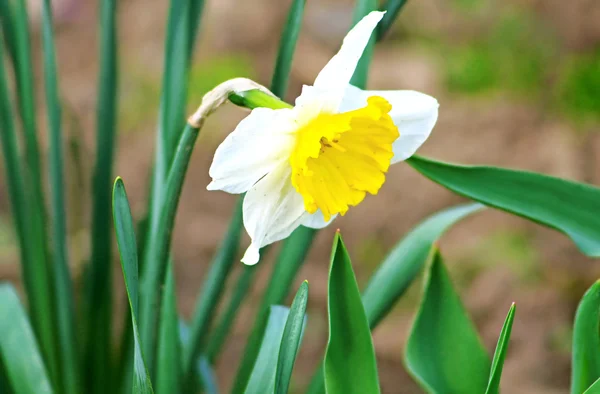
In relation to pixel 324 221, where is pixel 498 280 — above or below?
below

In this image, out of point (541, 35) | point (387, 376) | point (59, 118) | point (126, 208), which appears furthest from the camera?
point (541, 35)

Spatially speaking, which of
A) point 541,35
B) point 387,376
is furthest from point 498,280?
point 541,35

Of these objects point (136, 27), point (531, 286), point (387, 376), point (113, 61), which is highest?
point (113, 61)

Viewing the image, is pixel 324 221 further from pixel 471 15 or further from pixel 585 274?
pixel 471 15

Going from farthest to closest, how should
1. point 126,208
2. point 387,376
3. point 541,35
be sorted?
point 541,35
point 387,376
point 126,208

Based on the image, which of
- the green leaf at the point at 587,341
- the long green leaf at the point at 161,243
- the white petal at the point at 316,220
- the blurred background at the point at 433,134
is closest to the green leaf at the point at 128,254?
the long green leaf at the point at 161,243

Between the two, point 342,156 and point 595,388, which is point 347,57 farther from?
point 595,388
